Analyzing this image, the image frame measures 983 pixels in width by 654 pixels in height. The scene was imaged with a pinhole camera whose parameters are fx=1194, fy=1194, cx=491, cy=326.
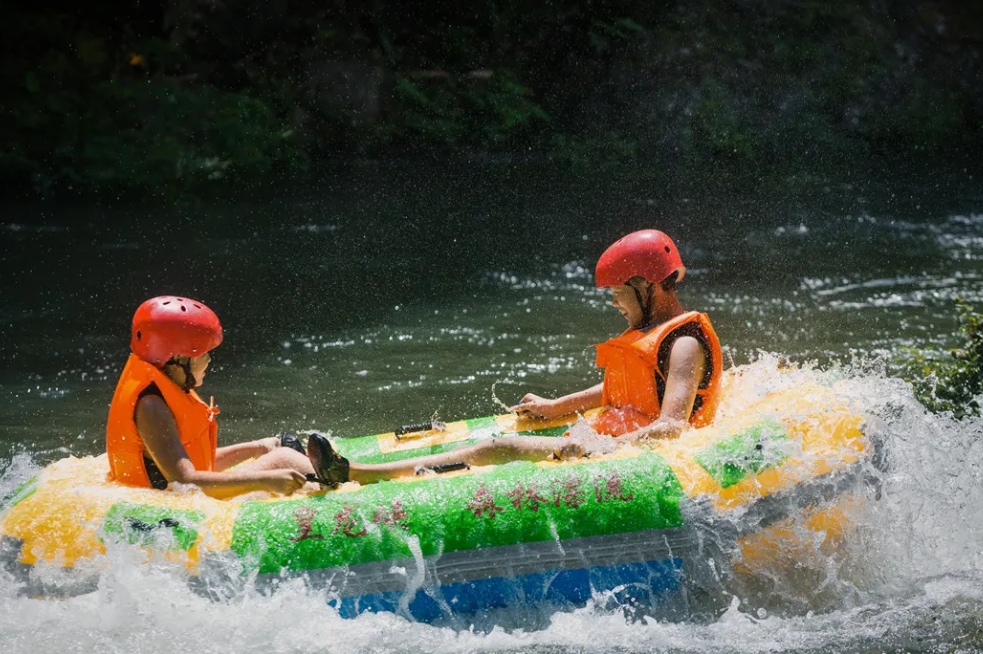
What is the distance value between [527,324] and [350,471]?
4499 millimetres

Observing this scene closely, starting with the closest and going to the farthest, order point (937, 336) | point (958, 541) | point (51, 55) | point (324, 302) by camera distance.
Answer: point (958, 541), point (937, 336), point (324, 302), point (51, 55)

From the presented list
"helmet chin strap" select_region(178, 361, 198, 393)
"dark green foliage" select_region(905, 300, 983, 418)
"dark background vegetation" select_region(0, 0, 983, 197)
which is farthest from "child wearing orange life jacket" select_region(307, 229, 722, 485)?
"dark background vegetation" select_region(0, 0, 983, 197)

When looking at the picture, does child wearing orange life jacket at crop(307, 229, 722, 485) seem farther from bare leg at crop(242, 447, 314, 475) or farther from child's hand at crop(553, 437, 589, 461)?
bare leg at crop(242, 447, 314, 475)

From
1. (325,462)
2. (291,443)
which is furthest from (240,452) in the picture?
(325,462)

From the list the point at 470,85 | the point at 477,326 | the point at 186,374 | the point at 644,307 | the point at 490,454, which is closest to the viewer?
the point at 186,374

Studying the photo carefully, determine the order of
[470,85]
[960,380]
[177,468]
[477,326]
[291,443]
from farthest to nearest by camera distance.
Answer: [470,85] → [477,326] → [960,380] → [291,443] → [177,468]

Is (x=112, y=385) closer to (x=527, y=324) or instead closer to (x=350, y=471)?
(x=527, y=324)

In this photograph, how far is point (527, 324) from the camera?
9.57 m

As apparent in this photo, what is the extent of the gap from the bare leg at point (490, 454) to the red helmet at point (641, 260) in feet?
2.58

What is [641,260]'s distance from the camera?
5449 mm

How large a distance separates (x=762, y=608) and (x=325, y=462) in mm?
1906

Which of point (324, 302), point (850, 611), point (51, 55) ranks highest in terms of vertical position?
point (51, 55)

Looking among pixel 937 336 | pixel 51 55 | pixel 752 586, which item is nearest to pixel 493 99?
pixel 51 55

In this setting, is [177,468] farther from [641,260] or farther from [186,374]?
[641,260]
